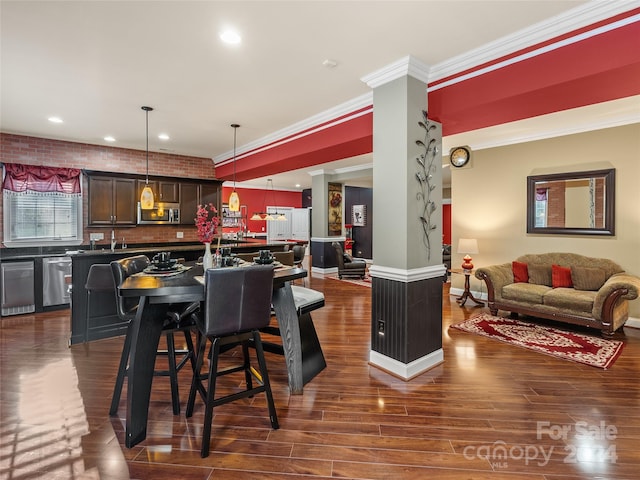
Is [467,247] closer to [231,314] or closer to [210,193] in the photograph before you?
A: [231,314]

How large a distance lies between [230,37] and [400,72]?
142 centimetres

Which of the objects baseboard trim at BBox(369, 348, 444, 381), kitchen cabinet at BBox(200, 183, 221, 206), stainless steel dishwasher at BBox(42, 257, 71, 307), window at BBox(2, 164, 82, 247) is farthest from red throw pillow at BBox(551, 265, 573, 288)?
window at BBox(2, 164, 82, 247)

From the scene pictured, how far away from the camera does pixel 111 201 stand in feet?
19.3

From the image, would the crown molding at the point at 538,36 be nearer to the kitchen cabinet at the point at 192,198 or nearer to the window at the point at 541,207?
the window at the point at 541,207

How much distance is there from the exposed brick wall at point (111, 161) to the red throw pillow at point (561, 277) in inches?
249

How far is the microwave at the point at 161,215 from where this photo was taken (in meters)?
6.15

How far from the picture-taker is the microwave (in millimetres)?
6154

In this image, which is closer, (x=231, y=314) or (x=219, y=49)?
(x=231, y=314)

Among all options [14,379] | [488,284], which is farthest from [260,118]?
[488,284]

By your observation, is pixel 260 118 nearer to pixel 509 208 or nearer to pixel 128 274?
pixel 128 274

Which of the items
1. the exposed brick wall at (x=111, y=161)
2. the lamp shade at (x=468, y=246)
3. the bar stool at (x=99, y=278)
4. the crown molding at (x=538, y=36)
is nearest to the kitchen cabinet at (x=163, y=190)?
the exposed brick wall at (x=111, y=161)

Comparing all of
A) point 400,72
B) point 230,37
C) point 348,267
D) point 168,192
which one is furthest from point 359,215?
point 230,37

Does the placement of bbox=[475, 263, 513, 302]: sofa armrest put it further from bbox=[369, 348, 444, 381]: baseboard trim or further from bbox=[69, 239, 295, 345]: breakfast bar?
bbox=[69, 239, 295, 345]: breakfast bar

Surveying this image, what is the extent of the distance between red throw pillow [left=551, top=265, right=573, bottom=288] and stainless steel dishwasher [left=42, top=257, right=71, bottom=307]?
286 inches
